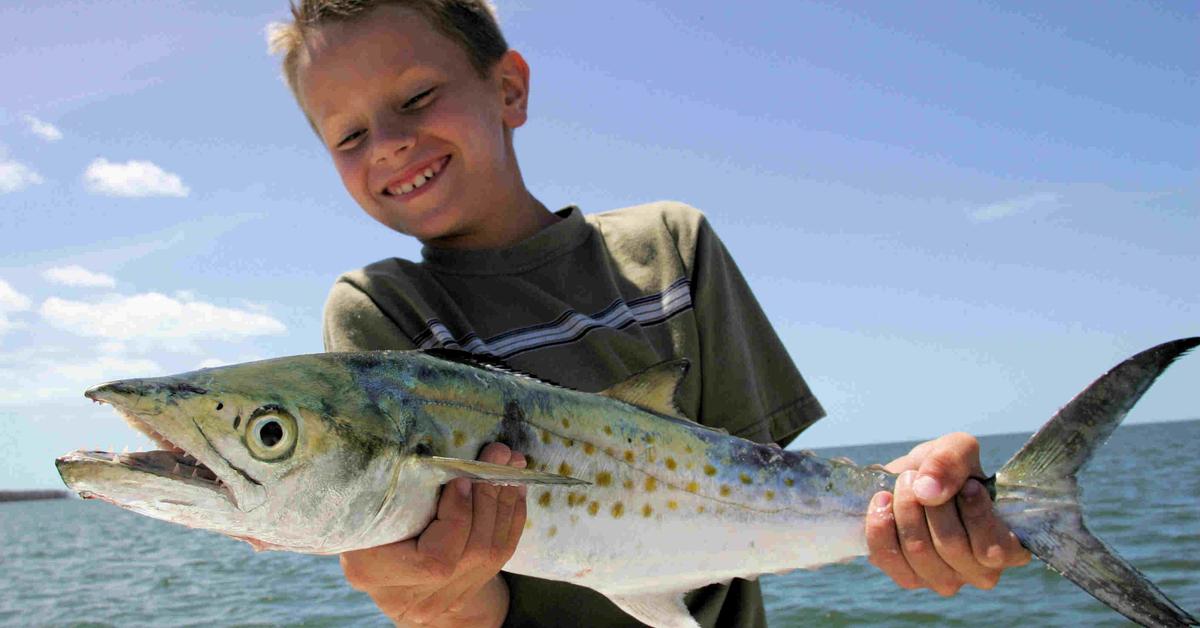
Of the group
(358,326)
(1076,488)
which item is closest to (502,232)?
(358,326)

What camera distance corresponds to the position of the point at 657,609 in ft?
7.46

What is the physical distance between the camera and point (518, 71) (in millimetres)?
3312

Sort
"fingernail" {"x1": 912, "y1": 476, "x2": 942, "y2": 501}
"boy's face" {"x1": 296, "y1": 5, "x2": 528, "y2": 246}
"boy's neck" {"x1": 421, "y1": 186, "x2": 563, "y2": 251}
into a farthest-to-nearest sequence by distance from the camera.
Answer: "boy's neck" {"x1": 421, "y1": 186, "x2": 563, "y2": 251} → "boy's face" {"x1": 296, "y1": 5, "x2": 528, "y2": 246} → "fingernail" {"x1": 912, "y1": 476, "x2": 942, "y2": 501}

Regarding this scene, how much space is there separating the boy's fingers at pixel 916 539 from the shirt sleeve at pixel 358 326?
4.71ft

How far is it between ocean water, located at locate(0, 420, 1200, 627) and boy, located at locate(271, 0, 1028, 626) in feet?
12.5

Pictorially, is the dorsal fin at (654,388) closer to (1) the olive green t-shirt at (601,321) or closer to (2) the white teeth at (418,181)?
(1) the olive green t-shirt at (601,321)

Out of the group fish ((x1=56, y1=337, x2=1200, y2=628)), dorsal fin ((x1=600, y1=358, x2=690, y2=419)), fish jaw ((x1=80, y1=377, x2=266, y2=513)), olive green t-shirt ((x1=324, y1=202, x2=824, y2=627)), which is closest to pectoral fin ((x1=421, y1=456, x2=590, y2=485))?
fish ((x1=56, y1=337, x2=1200, y2=628))

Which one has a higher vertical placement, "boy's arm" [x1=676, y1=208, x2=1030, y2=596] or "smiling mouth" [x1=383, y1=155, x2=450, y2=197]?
"smiling mouth" [x1=383, y1=155, x2=450, y2=197]

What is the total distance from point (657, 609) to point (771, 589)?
13.1 m

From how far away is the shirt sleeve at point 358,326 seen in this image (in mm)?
2705

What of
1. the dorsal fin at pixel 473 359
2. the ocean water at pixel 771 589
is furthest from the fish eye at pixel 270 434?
the ocean water at pixel 771 589

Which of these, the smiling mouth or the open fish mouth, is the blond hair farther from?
the open fish mouth

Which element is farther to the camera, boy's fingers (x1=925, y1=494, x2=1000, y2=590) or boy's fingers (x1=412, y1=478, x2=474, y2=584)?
boy's fingers (x1=925, y1=494, x2=1000, y2=590)

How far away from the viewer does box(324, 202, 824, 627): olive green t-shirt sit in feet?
8.95
